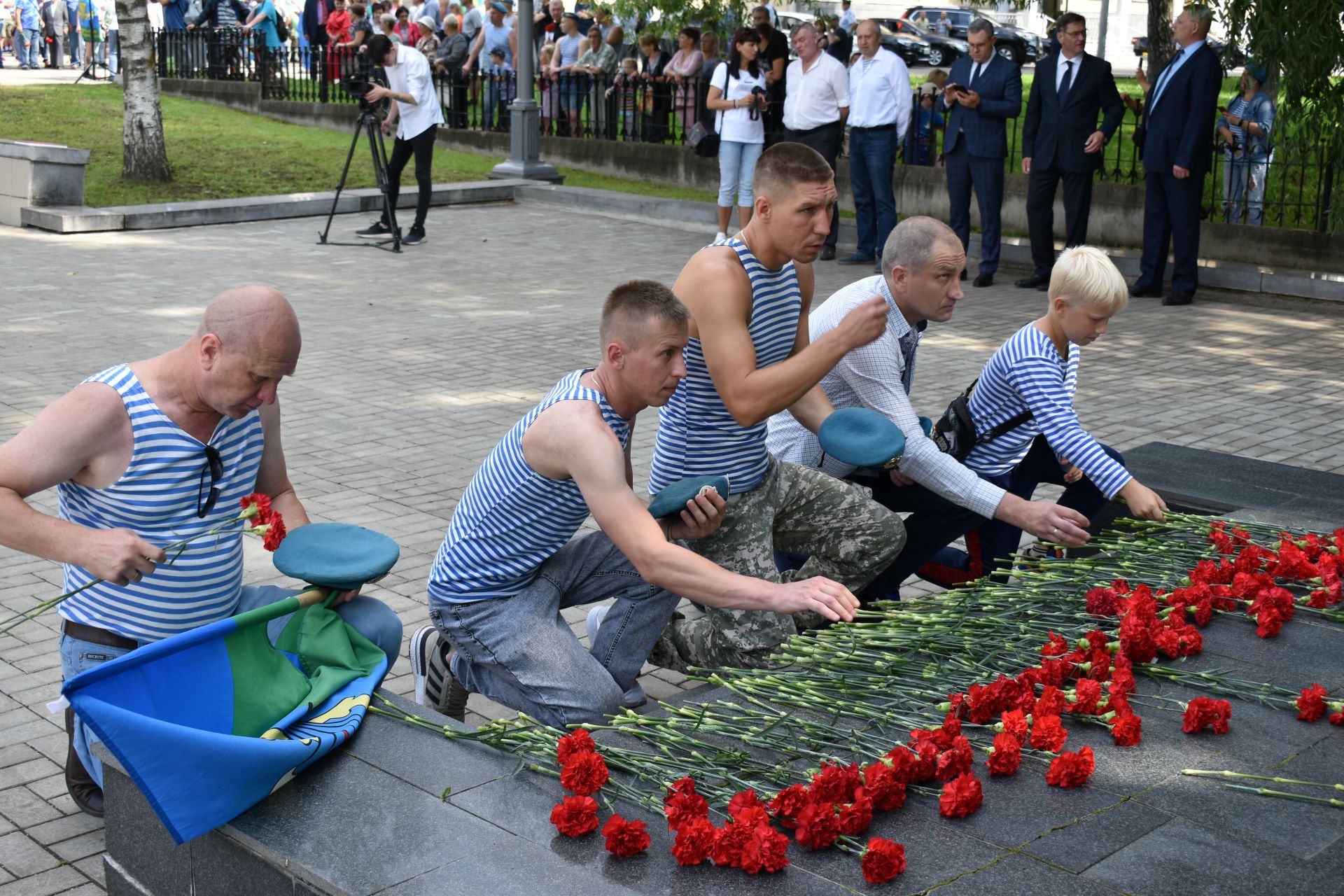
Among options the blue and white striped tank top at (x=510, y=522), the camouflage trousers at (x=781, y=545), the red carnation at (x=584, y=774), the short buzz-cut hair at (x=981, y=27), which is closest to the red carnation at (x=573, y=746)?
the red carnation at (x=584, y=774)

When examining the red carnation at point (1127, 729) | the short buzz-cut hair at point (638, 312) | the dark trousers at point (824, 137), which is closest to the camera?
the red carnation at point (1127, 729)

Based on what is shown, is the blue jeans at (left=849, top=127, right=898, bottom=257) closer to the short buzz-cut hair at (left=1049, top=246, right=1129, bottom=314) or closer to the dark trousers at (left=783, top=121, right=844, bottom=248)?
the dark trousers at (left=783, top=121, right=844, bottom=248)

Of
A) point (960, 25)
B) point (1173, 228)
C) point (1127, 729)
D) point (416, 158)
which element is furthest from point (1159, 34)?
point (960, 25)

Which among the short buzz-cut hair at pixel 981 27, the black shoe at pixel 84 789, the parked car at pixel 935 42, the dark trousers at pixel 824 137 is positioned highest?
the parked car at pixel 935 42

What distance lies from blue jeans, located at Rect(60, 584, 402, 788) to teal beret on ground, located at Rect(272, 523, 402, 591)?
5.4 inches

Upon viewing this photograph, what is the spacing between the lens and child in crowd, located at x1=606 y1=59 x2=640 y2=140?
19.1 meters

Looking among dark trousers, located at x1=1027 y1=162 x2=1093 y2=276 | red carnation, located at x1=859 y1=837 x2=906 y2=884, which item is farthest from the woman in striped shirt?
dark trousers, located at x1=1027 y1=162 x2=1093 y2=276

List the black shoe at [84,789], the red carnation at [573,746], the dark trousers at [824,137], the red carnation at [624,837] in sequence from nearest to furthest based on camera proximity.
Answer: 1. the red carnation at [624,837]
2. the red carnation at [573,746]
3. the black shoe at [84,789]
4. the dark trousers at [824,137]

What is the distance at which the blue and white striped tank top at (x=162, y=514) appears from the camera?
11.3 ft

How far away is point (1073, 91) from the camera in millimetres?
12391

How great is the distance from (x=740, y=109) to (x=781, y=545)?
9.64 meters

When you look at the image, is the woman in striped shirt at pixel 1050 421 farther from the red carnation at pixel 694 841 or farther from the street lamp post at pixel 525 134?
the street lamp post at pixel 525 134

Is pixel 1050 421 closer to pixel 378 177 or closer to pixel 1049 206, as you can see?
pixel 1049 206

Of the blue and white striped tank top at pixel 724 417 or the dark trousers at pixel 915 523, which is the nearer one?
the blue and white striped tank top at pixel 724 417
